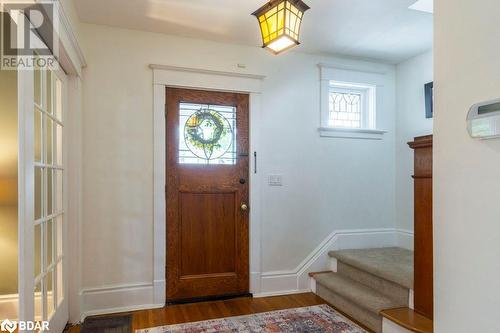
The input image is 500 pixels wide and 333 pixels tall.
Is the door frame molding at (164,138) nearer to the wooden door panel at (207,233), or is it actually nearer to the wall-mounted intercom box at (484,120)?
the wooden door panel at (207,233)

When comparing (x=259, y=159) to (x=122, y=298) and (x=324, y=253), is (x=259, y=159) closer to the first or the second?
(x=324, y=253)

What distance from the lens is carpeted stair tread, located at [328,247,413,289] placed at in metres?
2.63

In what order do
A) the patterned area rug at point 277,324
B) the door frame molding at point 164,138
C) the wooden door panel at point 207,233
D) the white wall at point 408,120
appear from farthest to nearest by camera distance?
the white wall at point 408,120
the wooden door panel at point 207,233
the door frame molding at point 164,138
the patterned area rug at point 277,324

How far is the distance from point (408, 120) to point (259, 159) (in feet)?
5.94

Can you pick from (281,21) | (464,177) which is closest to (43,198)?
(281,21)

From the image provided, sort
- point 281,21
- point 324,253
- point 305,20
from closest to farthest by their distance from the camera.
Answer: point 281,21, point 305,20, point 324,253

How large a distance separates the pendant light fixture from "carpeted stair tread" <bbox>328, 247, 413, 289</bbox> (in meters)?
2.00

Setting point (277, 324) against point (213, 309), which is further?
point (213, 309)

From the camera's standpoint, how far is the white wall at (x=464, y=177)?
957 millimetres

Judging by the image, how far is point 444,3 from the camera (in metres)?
1.12

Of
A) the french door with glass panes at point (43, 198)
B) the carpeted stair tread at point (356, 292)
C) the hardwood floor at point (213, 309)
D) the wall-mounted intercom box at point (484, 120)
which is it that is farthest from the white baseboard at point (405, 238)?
the french door with glass panes at point (43, 198)

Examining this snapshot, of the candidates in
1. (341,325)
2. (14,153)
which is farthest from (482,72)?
(14,153)

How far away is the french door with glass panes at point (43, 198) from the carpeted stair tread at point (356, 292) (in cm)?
227

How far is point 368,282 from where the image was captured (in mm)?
2943
